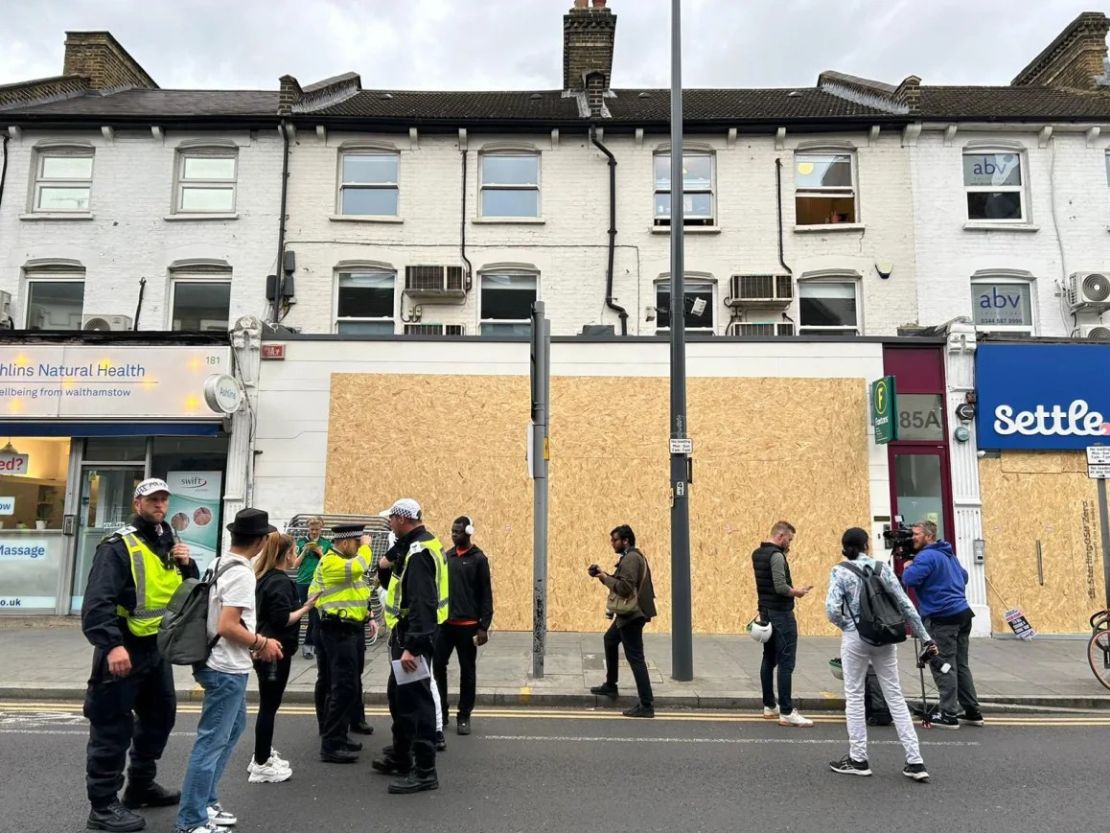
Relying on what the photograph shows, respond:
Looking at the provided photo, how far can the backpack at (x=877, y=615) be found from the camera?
5734 mm

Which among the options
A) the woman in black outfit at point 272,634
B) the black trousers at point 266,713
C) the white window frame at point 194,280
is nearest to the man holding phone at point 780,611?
the woman in black outfit at point 272,634

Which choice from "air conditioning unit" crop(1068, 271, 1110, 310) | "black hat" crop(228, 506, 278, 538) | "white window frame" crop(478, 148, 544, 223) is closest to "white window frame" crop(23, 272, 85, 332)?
"white window frame" crop(478, 148, 544, 223)

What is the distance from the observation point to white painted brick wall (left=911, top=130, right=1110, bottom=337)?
14.4 m

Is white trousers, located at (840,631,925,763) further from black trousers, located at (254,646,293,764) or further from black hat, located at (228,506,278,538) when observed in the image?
black hat, located at (228,506,278,538)

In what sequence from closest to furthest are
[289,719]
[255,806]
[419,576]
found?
[255,806]
[419,576]
[289,719]

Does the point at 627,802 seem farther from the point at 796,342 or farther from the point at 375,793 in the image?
the point at 796,342

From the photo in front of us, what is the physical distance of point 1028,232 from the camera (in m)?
14.6

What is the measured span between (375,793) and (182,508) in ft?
30.5

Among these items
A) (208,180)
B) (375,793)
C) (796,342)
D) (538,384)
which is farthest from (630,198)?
(375,793)

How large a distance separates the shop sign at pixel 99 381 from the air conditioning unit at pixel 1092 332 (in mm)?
14662

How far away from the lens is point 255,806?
195 inches

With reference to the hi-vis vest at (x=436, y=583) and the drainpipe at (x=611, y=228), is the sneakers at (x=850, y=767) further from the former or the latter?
the drainpipe at (x=611, y=228)

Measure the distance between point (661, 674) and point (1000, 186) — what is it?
12098 millimetres

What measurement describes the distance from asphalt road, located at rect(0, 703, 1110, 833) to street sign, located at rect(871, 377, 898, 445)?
529 cm
